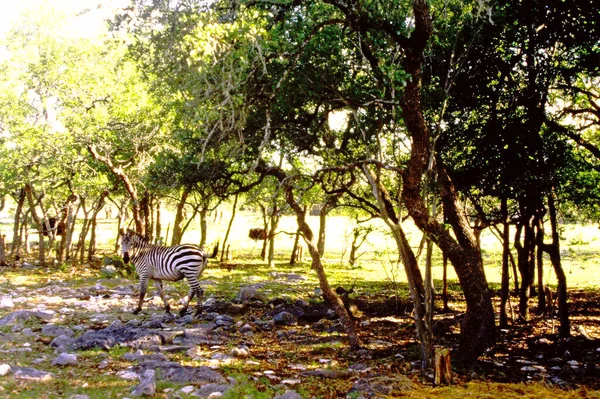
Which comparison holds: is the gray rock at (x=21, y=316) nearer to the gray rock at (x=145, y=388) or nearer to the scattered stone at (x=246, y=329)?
the scattered stone at (x=246, y=329)

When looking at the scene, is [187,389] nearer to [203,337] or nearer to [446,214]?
[203,337]

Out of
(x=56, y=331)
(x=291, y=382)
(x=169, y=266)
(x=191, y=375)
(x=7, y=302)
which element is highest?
(x=169, y=266)

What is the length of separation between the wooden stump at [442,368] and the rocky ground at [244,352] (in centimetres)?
27

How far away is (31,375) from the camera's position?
811cm

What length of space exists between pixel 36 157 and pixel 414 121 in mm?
18313

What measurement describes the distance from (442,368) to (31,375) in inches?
265

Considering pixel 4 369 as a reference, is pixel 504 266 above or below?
above

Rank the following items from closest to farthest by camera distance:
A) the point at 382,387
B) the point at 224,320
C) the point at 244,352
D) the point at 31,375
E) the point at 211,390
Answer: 1. the point at 211,390
2. the point at 382,387
3. the point at 31,375
4. the point at 244,352
5. the point at 224,320

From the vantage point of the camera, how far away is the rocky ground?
793 cm

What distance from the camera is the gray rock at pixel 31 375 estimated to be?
8023 mm

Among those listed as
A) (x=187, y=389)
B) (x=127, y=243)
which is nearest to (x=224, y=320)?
(x=127, y=243)

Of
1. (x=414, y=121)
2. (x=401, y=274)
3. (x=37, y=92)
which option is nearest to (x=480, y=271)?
(x=414, y=121)

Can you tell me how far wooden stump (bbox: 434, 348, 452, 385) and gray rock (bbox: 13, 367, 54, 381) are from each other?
6.33m

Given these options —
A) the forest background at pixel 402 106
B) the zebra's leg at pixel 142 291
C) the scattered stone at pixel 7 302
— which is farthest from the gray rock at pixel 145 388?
the scattered stone at pixel 7 302
